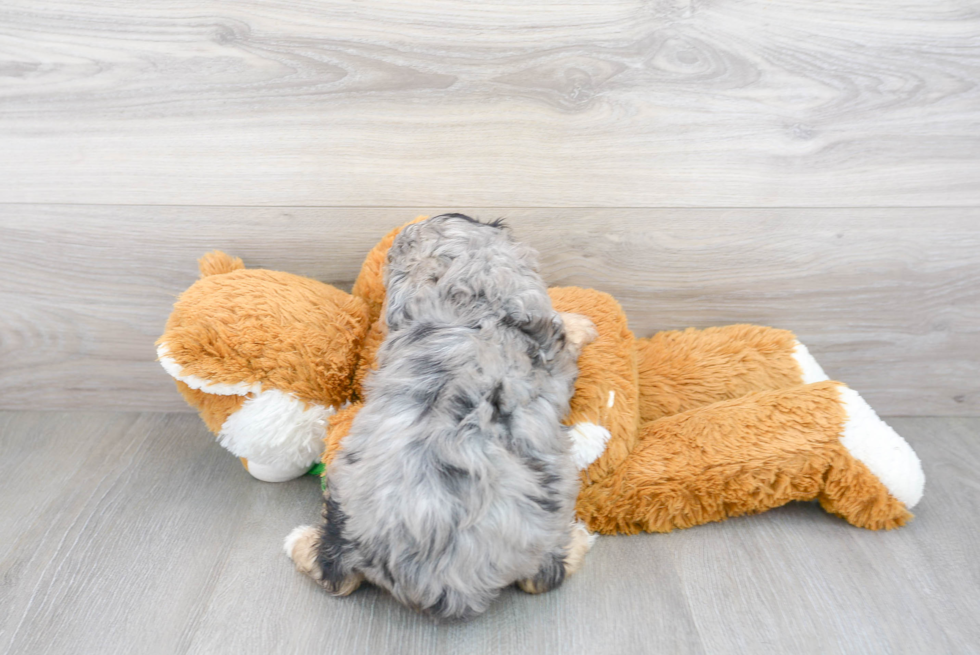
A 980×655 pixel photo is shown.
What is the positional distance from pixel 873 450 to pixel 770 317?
0.48 m

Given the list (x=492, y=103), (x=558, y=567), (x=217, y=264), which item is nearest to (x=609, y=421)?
(x=558, y=567)

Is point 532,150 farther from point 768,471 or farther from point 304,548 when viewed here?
point 304,548

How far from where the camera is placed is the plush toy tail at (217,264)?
1.55 m

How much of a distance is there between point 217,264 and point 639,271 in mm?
1020

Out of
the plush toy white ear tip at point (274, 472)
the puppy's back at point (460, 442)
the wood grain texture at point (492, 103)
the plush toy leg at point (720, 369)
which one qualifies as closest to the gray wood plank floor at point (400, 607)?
the plush toy white ear tip at point (274, 472)

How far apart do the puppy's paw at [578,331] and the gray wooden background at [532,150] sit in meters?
0.26

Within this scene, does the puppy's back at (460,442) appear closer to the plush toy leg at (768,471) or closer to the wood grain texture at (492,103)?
the plush toy leg at (768,471)

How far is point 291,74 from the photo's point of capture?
1514mm

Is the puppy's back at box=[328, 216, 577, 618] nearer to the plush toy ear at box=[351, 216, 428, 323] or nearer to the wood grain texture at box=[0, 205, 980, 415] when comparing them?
the plush toy ear at box=[351, 216, 428, 323]

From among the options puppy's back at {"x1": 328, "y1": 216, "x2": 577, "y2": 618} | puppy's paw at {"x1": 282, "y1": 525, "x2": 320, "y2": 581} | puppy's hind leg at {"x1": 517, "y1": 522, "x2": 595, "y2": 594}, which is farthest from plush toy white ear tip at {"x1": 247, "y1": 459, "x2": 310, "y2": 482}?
puppy's hind leg at {"x1": 517, "y1": 522, "x2": 595, "y2": 594}

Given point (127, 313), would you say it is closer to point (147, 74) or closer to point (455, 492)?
point (147, 74)

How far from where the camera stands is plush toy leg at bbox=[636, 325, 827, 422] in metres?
1.58

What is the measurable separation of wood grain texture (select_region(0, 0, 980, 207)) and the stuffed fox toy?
336 millimetres

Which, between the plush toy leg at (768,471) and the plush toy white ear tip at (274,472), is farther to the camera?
the plush toy white ear tip at (274,472)
